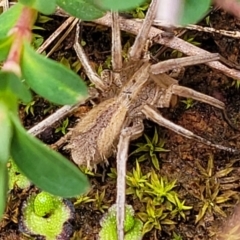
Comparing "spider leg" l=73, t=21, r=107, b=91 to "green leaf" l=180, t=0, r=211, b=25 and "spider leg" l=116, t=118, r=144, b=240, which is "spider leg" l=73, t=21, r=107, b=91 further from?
"green leaf" l=180, t=0, r=211, b=25

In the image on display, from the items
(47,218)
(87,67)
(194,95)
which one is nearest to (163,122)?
(194,95)

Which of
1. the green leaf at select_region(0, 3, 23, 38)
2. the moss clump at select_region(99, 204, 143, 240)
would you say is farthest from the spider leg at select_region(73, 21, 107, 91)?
the green leaf at select_region(0, 3, 23, 38)

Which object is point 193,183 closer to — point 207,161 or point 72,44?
point 207,161

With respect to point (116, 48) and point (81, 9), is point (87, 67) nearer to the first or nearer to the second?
point (116, 48)

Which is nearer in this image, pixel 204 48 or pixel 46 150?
pixel 46 150

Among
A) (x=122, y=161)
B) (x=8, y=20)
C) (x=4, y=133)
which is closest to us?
(x=4, y=133)

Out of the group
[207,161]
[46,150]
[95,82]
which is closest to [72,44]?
[95,82]

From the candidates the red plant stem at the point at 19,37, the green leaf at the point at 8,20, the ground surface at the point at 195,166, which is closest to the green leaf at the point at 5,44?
the red plant stem at the point at 19,37
